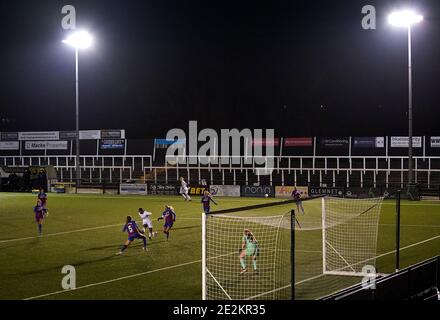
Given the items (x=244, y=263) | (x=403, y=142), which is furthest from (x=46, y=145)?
(x=244, y=263)

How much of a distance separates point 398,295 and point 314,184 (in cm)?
3557

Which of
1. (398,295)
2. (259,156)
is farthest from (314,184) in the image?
(398,295)

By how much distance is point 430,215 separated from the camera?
101ft

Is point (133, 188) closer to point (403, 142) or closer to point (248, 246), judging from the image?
point (403, 142)

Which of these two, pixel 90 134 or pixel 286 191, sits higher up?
pixel 90 134

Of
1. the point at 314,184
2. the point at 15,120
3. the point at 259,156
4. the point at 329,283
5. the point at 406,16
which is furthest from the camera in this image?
the point at 15,120

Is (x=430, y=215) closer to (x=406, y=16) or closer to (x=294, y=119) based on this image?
(x=406, y=16)

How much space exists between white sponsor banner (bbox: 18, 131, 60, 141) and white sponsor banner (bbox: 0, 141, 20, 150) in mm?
823

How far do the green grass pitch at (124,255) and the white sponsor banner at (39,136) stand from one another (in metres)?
31.9

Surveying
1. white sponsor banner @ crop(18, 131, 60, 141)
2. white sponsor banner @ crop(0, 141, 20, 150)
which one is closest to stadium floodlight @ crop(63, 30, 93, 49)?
white sponsor banner @ crop(18, 131, 60, 141)

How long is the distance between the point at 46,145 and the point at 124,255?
48278 millimetres

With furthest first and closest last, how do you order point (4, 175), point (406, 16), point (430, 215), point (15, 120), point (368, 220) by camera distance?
point (15, 120) → point (4, 175) → point (406, 16) → point (430, 215) → point (368, 220)

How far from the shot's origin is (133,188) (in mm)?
50281

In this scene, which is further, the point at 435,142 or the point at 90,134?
the point at 90,134
